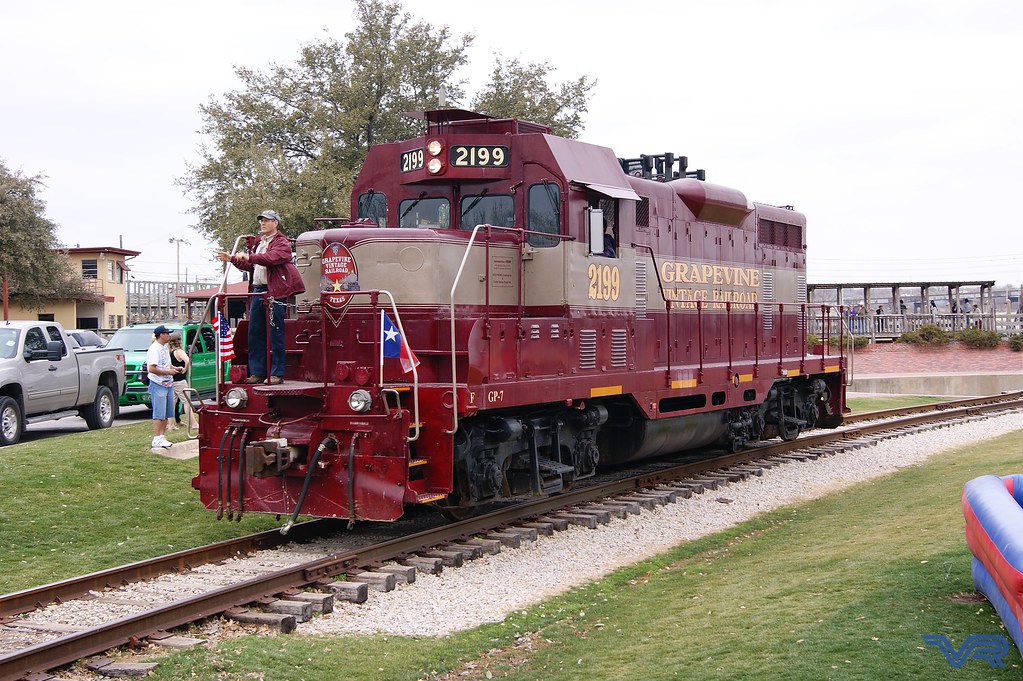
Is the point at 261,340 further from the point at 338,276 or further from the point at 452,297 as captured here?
the point at 452,297

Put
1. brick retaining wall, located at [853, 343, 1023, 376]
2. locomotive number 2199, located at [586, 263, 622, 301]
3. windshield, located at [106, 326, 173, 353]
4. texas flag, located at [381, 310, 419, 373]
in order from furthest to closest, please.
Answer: brick retaining wall, located at [853, 343, 1023, 376] < windshield, located at [106, 326, 173, 353] < locomotive number 2199, located at [586, 263, 622, 301] < texas flag, located at [381, 310, 419, 373]

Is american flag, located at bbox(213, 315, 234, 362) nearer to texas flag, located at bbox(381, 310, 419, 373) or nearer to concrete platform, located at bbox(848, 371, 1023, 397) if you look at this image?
texas flag, located at bbox(381, 310, 419, 373)

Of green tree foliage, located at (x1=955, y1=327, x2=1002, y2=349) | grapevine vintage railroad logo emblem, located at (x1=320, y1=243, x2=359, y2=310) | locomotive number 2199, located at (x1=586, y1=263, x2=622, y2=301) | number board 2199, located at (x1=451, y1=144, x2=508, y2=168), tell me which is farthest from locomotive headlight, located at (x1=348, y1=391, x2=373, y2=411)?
green tree foliage, located at (x1=955, y1=327, x2=1002, y2=349)

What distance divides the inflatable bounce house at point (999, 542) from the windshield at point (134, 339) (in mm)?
19682

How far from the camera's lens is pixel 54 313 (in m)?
39.8

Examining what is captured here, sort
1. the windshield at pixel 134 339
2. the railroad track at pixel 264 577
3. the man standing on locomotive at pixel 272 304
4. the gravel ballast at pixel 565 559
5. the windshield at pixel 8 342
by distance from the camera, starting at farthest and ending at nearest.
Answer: the windshield at pixel 134 339 < the windshield at pixel 8 342 < the man standing on locomotive at pixel 272 304 < the gravel ballast at pixel 565 559 < the railroad track at pixel 264 577

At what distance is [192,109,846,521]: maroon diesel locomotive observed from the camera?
8734mm

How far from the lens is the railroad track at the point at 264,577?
21.4ft

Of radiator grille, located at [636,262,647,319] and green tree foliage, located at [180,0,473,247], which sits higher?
green tree foliage, located at [180,0,473,247]

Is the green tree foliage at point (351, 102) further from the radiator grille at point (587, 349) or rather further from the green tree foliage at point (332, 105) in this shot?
the radiator grille at point (587, 349)

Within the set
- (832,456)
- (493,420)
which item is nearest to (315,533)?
(493,420)

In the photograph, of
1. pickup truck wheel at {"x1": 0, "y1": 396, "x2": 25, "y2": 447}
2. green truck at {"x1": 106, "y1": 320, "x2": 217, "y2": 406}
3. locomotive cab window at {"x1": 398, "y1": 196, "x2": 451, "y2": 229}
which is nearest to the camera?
locomotive cab window at {"x1": 398, "y1": 196, "x2": 451, "y2": 229}

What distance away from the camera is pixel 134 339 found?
74.9 feet

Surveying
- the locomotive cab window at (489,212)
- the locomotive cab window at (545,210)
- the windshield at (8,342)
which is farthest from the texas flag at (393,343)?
the windshield at (8,342)
